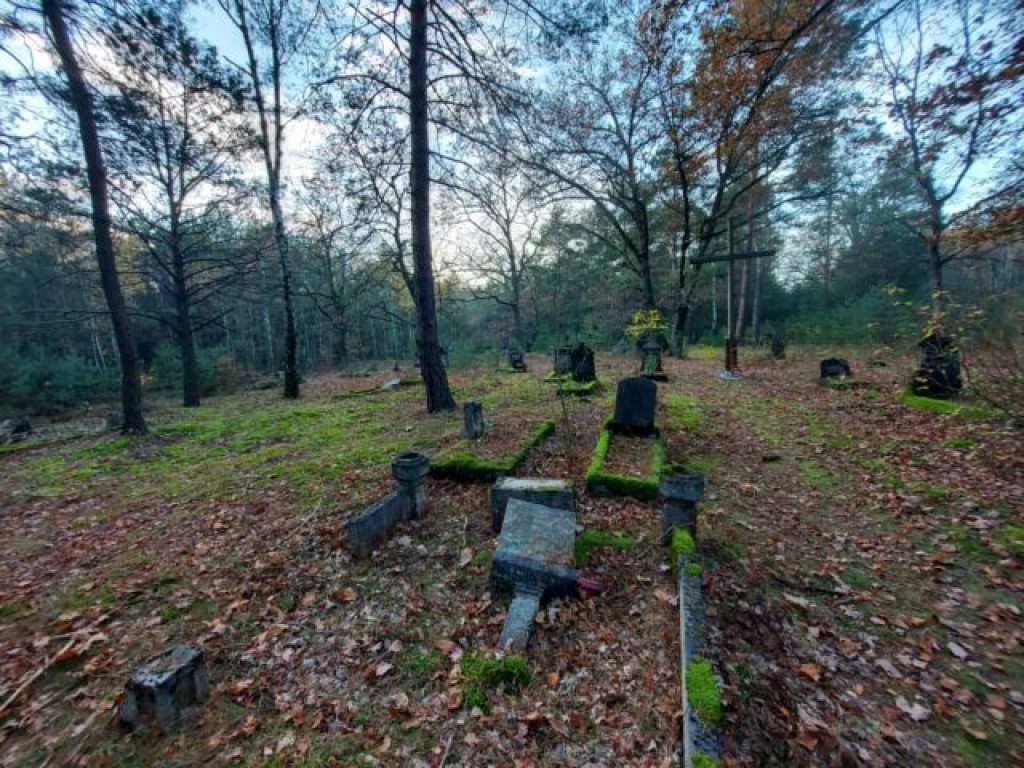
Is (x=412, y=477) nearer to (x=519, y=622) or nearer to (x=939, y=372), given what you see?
(x=519, y=622)

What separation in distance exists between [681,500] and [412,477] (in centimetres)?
263

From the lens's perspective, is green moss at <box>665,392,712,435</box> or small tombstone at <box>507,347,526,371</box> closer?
green moss at <box>665,392,712,435</box>

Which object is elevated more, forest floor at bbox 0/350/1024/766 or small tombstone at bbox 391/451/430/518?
small tombstone at bbox 391/451/430/518

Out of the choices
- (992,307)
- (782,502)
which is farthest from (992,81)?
(782,502)

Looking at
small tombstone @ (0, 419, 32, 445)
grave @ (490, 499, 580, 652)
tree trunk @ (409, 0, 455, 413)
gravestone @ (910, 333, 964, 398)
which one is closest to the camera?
grave @ (490, 499, 580, 652)

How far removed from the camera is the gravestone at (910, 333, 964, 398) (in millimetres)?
6918

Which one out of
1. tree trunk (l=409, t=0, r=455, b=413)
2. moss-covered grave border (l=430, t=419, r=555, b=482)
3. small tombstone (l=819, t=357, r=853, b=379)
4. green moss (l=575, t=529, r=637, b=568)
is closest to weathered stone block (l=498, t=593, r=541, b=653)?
green moss (l=575, t=529, r=637, b=568)

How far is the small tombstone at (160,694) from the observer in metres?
2.16

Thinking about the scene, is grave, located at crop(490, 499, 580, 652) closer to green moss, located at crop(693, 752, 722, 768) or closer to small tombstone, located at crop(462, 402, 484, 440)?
green moss, located at crop(693, 752, 722, 768)

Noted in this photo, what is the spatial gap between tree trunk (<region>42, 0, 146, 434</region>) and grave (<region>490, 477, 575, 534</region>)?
332 inches

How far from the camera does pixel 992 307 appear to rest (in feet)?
18.4

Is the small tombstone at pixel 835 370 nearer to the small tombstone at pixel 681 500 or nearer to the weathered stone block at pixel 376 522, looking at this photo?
the small tombstone at pixel 681 500

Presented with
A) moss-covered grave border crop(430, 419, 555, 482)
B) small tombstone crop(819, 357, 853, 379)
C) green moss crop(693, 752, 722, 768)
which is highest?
small tombstone crop(819, 357, 853, 379)

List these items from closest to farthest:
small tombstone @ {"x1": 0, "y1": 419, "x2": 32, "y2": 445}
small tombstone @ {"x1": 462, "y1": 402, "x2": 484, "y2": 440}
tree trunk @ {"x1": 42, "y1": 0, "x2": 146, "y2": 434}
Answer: small tombstone @ {"x1": 462, "y1": 402, "x2": 484, "y2": 440} → tree trunk @ {"x1": 42, "y1": 0, "x2": 146, "y2": 434} → small tombstone @ {"x1": 0, "y1": 419, "x2": 32, "y2": 445}
